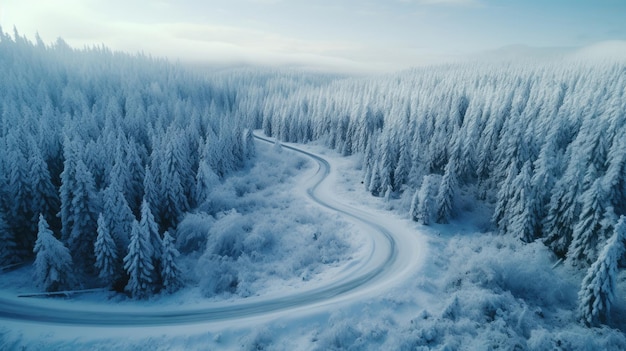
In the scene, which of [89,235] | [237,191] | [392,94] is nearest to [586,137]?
[237,191]

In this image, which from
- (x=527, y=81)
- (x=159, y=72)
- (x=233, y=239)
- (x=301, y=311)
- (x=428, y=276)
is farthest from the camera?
(x=159, y=72)

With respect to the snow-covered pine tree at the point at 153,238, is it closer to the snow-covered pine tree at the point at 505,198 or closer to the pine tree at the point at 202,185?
the pine tree at the point at 202,185

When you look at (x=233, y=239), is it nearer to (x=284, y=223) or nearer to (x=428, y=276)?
(x=284, y=223)

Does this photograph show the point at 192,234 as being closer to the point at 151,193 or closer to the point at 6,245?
the point at 151,193

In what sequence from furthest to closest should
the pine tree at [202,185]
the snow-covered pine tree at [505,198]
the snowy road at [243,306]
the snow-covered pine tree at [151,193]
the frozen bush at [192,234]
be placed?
the pine tree at [202,185], the snow-covered pine tree at [505,198], the snow-covered pine tree at [151,193], the frozen bush at [192,234], the snowy road at [243,306]

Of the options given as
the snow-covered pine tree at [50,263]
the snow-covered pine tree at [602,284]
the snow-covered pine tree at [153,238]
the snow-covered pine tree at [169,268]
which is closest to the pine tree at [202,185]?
the snow-covered pine tree at [153,238]
